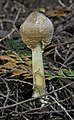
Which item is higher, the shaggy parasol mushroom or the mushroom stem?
the shaggy parasol mushroom

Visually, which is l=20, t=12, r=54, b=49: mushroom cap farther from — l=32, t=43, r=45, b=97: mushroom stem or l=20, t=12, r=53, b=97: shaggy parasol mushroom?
l=32, t=43, r=45, b=97: mushroom stem

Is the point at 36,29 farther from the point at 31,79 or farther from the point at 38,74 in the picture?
the point at 31,79

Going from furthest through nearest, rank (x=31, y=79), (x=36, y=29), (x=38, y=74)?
(x=31, y=79) < (x=38, y=74) < (x=36, y=29)

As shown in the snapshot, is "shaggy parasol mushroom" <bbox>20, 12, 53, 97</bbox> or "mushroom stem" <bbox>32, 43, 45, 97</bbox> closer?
"shaggy parasol mushroom" <bbox>20, 12, 53, 97</bbox>

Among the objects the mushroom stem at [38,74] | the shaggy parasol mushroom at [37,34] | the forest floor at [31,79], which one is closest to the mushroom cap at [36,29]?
the shaggy parasol mushroom at [37,34]

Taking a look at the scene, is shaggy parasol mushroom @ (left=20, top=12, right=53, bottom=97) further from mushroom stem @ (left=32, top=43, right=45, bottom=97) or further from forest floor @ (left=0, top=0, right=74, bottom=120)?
forest floor @ (left=0, top=0, right=74, bottom=120)

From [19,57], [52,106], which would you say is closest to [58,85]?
[52,106]

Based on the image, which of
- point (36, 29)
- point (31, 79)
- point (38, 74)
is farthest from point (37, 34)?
point (31, 79)

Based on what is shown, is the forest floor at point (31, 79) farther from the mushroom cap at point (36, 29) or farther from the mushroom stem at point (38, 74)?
the mushroom cap at point (36, 29)

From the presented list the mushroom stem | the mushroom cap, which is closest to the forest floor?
the mushroom stem

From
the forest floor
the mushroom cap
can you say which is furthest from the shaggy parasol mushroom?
the forest floor
